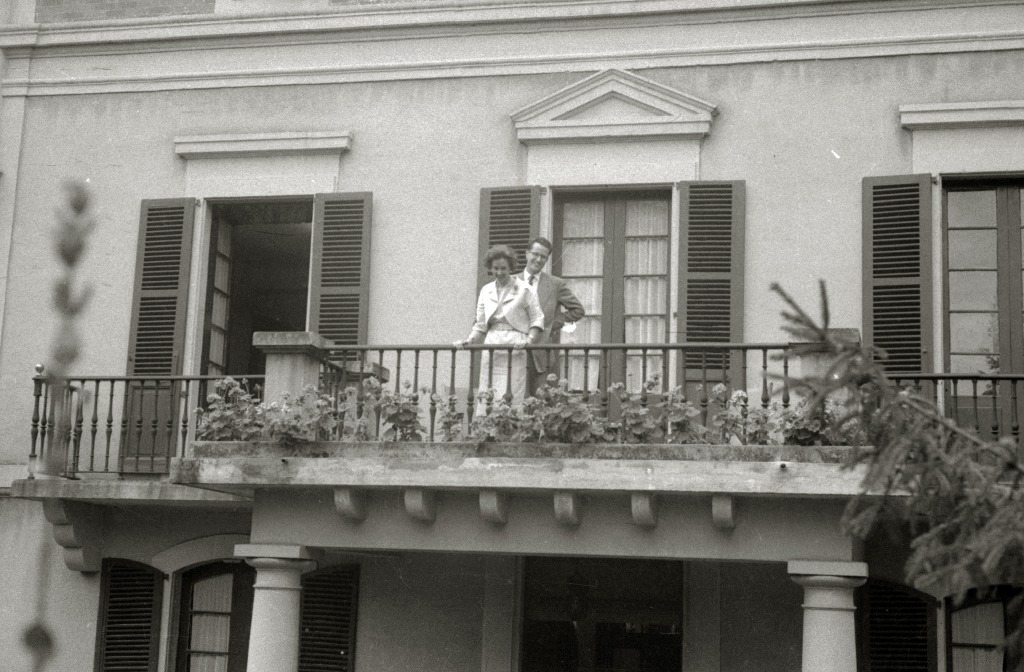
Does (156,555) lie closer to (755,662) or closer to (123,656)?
(123,656)

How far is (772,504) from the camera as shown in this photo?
28.7 ft

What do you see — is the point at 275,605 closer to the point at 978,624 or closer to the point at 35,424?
the point at 35,424

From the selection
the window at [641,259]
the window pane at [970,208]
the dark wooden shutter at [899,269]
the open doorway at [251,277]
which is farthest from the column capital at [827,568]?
the open doorway at [251,277]

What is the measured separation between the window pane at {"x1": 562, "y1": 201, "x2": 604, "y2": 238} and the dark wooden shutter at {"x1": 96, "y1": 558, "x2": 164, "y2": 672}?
4782mm

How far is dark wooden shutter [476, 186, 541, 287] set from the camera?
36.5ft

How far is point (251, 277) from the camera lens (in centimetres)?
1692

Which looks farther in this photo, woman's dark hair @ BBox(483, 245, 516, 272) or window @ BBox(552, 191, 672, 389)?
window @ BBox(552, 191, 672, 389)

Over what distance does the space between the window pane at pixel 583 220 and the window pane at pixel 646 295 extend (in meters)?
0.56

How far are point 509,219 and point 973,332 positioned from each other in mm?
3904

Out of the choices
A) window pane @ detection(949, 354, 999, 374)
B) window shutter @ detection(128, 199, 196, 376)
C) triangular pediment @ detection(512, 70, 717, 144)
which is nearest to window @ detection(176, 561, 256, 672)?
window shutter @ detection(128, 199, 196, 376)

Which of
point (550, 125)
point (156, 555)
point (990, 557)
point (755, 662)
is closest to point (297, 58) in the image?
point (550, 125)

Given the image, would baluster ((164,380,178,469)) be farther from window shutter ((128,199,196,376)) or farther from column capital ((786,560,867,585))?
column capital ((786,560,867,585))

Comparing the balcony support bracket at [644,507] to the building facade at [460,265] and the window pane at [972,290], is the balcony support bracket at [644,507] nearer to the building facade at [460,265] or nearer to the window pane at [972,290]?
the building facade at [460,265]

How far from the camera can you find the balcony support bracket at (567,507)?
8797 mm
